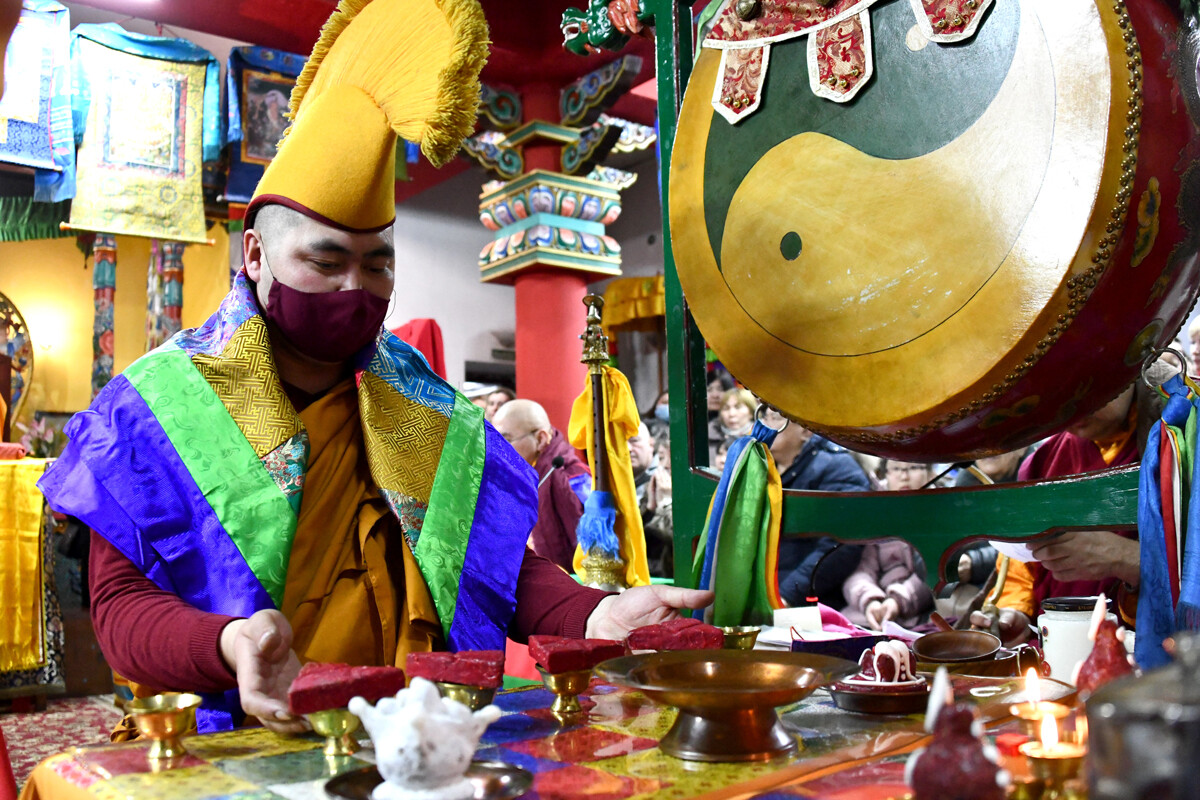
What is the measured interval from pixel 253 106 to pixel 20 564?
293 cm

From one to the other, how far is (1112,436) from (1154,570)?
31.8 inches

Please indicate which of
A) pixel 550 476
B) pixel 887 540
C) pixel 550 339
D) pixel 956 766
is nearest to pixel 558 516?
pixel 550 476

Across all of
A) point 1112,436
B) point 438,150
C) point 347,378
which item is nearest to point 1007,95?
point 438,150

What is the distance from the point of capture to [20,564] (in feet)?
15.7

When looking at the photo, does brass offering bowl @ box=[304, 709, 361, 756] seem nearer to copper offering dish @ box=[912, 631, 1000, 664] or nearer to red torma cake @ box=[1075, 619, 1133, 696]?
red torma cake @ box=[1075, 619, 1133, 696]

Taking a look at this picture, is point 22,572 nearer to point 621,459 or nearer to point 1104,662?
point 621,459

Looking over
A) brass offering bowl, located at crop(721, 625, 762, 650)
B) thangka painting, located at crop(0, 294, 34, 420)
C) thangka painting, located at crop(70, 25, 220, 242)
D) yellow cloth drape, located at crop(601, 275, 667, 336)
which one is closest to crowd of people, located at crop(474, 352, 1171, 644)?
brass offering bowl, located at crop(721, 625, 762, 650)

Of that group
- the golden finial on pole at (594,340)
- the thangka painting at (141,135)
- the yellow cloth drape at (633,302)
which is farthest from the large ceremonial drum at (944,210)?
the yellow cloth drape at (633,302)

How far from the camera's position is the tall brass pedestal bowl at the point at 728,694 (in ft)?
2.71

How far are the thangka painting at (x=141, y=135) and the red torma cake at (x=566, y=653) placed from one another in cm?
548

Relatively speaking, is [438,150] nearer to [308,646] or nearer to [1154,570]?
[308,646]

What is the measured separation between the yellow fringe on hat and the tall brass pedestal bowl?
2.50ft

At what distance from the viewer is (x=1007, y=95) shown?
126 centimetres

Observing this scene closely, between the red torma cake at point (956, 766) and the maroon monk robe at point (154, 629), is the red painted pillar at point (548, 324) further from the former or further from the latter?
the red torma cake at point (956, 766)
